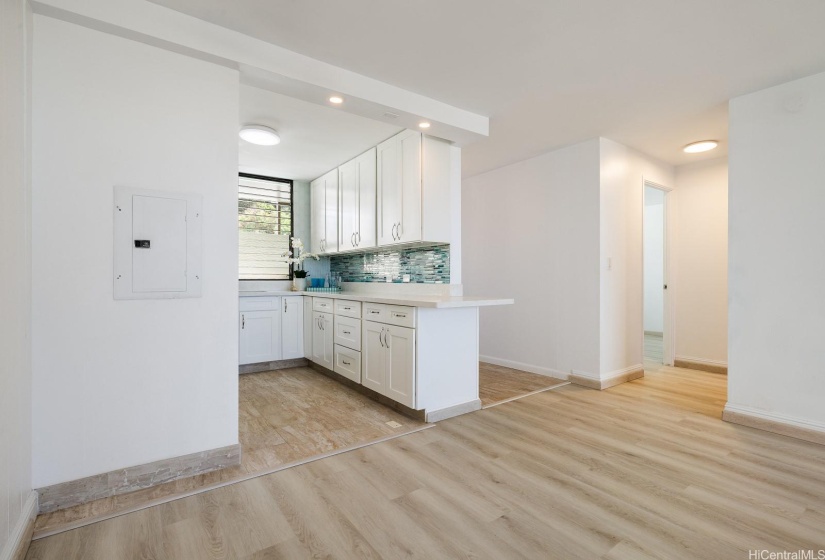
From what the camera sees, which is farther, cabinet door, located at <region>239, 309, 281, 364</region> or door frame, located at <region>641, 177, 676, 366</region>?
door frame, located at <region>641, 177, 676, 366</region>

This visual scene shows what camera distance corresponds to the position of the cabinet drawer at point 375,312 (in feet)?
11.1

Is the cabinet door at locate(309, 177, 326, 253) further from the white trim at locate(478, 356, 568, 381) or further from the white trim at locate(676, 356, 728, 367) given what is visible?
the white trim at locate(676, 356, 728, 367)

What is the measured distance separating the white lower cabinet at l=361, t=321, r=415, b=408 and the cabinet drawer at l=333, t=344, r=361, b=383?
4.5 inches

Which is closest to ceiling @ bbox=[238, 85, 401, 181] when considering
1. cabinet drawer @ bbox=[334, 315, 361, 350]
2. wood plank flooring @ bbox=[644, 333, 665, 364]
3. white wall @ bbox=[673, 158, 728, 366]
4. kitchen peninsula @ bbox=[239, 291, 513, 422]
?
kitchen peninsula @ bbox=[239, 291, 513, 422]

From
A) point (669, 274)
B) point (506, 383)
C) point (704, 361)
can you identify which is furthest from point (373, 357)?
point (704, 361)

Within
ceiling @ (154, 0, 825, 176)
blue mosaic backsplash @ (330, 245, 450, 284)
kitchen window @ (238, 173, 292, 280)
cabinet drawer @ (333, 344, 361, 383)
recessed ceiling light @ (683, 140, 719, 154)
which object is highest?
ceiling @ (154, 0, 825, 176)

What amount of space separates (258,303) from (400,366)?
2422 millimetres

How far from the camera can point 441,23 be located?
2.18 metres

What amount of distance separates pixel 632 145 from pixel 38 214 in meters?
4.85

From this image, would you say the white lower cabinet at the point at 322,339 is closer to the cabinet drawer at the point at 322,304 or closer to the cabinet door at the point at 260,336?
the cabinet drawer at the point at 322,304

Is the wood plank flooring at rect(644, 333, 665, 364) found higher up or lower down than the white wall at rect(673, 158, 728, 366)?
lower down

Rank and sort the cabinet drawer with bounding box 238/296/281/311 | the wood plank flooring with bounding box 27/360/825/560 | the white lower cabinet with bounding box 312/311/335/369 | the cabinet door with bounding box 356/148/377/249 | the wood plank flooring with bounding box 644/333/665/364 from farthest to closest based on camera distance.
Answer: the wood plank flooring with bounding box 644/333/665/364
the cabinet drawer with bounding box 238/296/281/311
the white lower cabinet with bounding box 312/311/335/369
the cabinet door with bounding box 356/148/377/249
the wood plank flooring with bounding box 27/360/825/560

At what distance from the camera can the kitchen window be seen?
5.23 m

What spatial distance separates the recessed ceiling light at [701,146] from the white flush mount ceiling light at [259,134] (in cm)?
422
